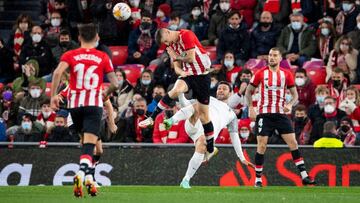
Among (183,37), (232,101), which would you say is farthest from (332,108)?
(183,37)

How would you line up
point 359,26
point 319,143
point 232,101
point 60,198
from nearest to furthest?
point 60,198
point 319,143
point 232,101
point 359,26

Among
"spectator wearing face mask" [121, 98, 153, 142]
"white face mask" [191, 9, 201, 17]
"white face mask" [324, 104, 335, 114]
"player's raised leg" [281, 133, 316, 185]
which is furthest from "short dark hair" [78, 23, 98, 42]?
"white face mask" [191, 9, 201, 17]

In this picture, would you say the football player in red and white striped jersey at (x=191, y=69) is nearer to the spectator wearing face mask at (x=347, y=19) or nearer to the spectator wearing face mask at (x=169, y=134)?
the spectator wearing face mask at (x=169, y=134)

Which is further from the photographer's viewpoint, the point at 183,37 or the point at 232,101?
the point at 232,101

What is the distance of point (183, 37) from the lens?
1756cm

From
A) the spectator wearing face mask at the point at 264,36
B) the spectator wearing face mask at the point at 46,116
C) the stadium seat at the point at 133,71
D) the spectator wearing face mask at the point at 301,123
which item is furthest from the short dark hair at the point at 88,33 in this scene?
the stadium seat at the point at 133,71

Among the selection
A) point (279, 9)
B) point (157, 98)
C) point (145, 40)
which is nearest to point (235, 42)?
point (279, 9)

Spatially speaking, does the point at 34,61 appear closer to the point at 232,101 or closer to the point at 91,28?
the point at 232,101

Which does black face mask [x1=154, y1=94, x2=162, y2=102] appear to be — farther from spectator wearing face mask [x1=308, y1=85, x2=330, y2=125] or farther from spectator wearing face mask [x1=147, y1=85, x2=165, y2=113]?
spectator wearing face mask [x1=308, y1=85, x2=330, y2=125]

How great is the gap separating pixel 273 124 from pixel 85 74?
15.3ft

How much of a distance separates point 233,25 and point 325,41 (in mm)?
1960

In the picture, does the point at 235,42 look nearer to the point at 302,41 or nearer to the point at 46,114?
the point at 302,41

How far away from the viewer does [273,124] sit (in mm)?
18594

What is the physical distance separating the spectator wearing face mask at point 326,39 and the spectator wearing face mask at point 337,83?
1.20 meters
